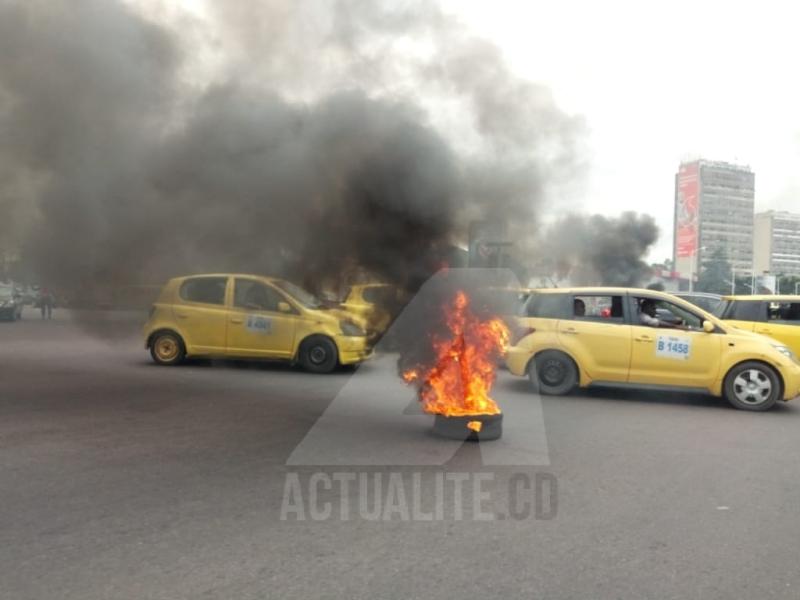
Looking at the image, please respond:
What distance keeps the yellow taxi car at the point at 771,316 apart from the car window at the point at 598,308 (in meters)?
3.10

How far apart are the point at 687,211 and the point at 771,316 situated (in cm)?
1760

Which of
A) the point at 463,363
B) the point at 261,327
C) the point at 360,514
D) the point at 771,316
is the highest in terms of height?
the point at 771,316

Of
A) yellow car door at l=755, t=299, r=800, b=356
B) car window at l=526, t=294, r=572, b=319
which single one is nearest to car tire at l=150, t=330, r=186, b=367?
car window at l=526, t=294, r=572, b=319

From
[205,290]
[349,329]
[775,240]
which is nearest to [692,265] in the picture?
[775,240]

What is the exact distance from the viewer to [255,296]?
9.54 metres

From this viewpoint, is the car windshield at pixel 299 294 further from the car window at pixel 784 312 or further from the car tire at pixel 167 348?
the car window at pixel 784 312

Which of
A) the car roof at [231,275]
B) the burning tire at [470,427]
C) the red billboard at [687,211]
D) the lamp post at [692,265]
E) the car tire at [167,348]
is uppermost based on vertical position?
the red billboard at [687,211]

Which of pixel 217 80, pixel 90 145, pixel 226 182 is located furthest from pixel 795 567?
pixel 90 145

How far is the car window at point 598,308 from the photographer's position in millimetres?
8891

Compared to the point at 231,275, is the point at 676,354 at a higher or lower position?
lower

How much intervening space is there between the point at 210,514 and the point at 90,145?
505cm

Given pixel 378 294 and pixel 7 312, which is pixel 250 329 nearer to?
pixel 378 294

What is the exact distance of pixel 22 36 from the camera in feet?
23.4

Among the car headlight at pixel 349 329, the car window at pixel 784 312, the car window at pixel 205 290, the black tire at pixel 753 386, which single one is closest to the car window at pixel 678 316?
the black tire at pixel 753 386
